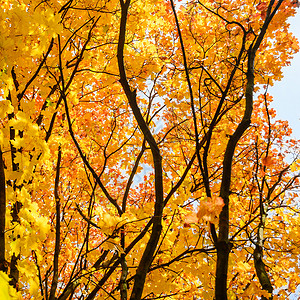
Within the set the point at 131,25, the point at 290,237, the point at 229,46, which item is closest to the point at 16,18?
the point at 131,25

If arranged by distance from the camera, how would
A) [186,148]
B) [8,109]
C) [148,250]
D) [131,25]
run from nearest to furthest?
1. [8,109]
2. [148,250]
3. [131,25]
4. [186,148]

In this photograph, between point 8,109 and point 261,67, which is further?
point 261,67

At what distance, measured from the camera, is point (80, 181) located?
19.3ft

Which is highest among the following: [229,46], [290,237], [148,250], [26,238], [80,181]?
[229,46]

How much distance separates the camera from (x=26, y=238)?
174 cm

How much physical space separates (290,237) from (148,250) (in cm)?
295

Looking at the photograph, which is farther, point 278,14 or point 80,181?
point 80,181

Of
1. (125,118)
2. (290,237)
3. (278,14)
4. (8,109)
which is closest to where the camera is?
(8,109)

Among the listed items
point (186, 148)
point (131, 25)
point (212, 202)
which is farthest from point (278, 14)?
point (212, 202)

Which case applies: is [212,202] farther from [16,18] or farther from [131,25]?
[131,25]

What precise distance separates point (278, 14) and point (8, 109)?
12.7ft

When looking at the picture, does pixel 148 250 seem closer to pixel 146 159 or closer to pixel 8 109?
pixel 8 109

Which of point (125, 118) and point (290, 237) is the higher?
point (125, 118)

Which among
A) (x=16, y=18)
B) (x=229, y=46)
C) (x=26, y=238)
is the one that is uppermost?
(x=229, y=46)
